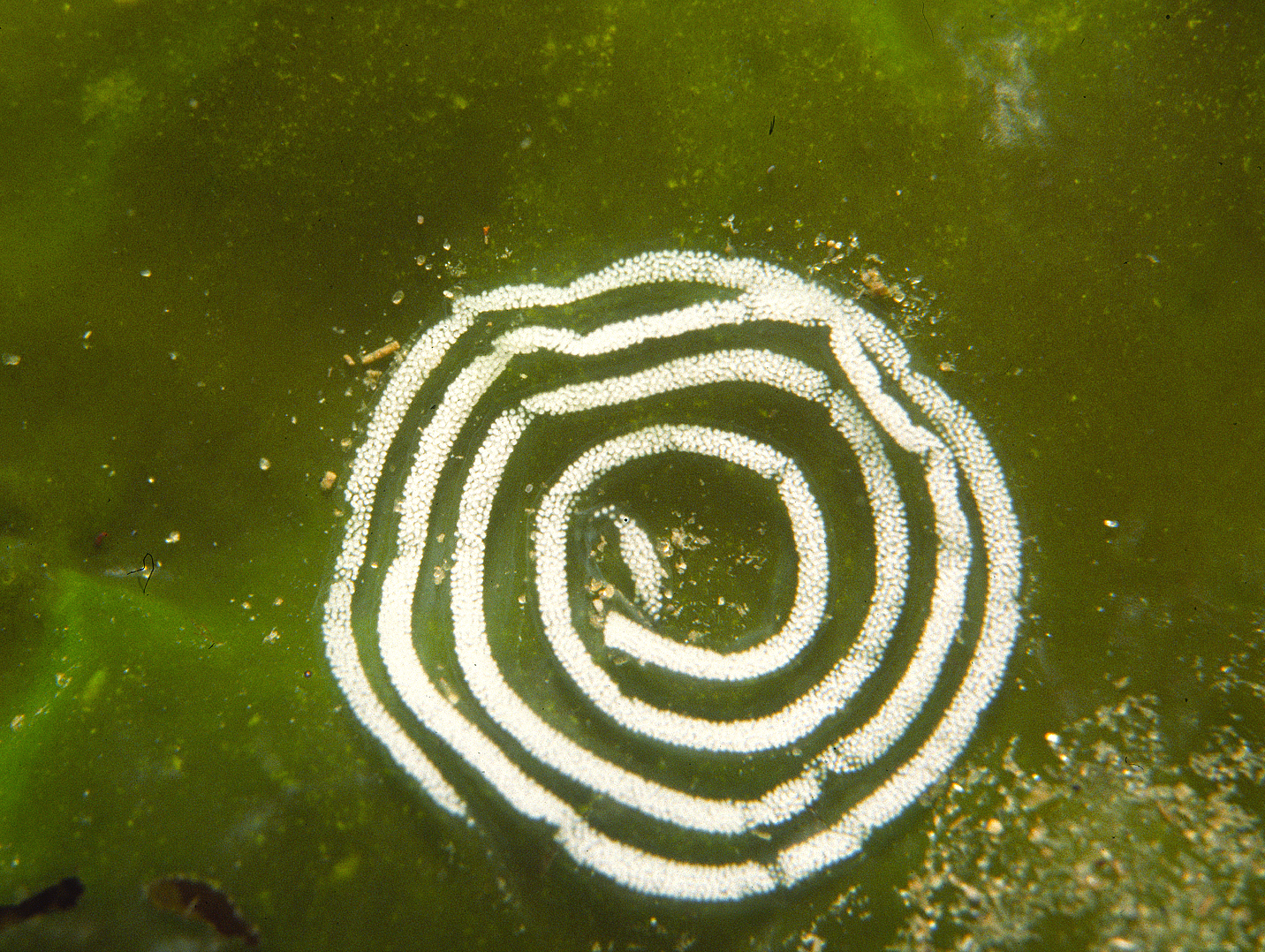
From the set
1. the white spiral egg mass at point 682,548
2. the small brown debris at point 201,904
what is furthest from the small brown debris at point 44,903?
the white spiral egg mass at point 682,548

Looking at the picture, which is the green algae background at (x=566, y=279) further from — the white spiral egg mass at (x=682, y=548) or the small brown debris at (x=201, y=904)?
the small brown debris at (x=201, y=904)

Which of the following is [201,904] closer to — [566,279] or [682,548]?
[682,548]

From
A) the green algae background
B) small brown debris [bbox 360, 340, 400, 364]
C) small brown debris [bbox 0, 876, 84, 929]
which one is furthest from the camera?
small brown debris [bbox 360, 340, 400, 364]

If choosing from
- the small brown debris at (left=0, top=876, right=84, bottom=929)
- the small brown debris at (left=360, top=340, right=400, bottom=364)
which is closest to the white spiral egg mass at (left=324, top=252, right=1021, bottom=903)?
the small brown debris at (left=360, top=340, right=400, bottom=364)

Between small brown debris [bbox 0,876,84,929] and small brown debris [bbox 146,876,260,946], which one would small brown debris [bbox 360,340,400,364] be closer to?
small brown debris [bbox 146,876,260,946]

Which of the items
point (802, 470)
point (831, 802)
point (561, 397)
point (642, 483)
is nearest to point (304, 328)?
point (561, 397)

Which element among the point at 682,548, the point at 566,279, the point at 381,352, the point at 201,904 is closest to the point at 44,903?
the point at 201,904
